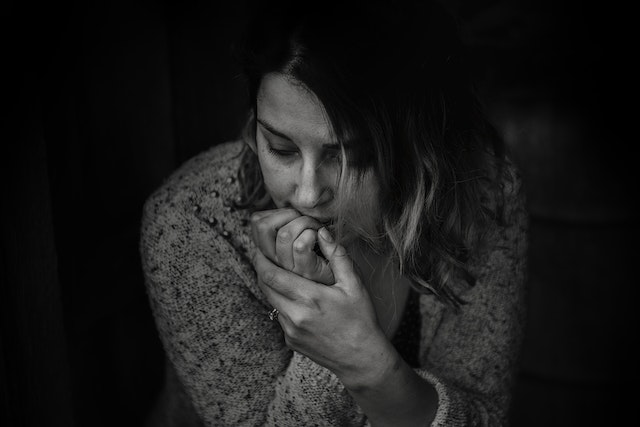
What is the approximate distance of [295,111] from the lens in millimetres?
955

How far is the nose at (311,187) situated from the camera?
3.25 ft

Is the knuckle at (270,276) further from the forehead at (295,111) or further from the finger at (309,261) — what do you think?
the forehead at (295,111)

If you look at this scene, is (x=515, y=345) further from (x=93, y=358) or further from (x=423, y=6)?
(x=93, y=358)

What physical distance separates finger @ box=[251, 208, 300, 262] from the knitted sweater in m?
0.09

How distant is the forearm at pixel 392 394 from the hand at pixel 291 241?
6.8 inches

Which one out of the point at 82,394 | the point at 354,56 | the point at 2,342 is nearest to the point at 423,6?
the point at 354,56

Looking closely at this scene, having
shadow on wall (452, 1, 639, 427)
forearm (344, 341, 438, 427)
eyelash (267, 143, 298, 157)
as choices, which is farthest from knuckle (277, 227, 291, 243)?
shadow on wall (452, 1, 639, 427)

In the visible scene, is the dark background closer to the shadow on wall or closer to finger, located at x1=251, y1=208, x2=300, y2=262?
the shadow on wall

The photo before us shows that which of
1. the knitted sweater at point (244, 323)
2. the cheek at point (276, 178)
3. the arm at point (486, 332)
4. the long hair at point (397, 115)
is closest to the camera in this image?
the long hair at point (397, 115)

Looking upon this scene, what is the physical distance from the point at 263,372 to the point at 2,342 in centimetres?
46

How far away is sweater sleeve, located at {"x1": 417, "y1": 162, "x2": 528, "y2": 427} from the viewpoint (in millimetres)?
1286

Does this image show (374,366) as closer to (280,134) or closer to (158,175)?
(280,134)

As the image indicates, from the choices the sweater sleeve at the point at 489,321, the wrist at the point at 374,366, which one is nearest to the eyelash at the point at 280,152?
the wrist at the point at 374,366

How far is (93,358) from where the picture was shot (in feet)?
4.50
